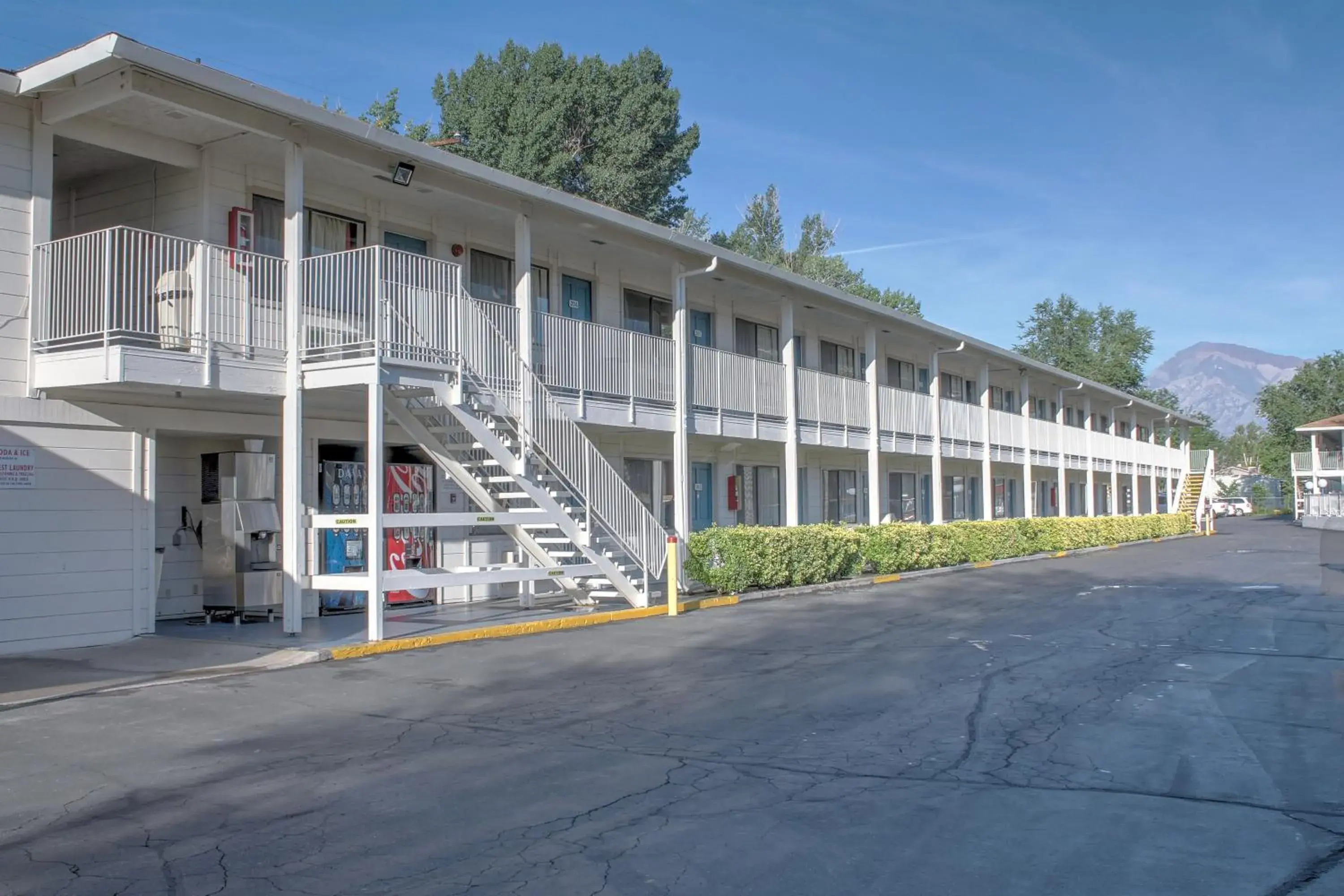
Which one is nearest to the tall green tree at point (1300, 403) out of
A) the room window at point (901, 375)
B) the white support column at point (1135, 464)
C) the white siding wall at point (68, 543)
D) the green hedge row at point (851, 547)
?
the white support column at point (1135, 464)

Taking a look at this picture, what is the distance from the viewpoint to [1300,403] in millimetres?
79375

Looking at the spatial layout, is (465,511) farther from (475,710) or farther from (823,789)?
(823,789)

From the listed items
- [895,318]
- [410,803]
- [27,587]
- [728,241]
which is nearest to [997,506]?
[895,318]

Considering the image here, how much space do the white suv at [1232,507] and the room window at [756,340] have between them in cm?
6756

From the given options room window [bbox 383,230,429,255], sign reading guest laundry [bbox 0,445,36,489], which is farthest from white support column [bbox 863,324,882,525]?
sign reading guest laundry [bbox 0,445,36,489]

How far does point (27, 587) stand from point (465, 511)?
711cm

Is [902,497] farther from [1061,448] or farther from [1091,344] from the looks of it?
[1091,344]

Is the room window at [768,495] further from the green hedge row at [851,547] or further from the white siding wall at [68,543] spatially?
the white siding wall at [68,543]

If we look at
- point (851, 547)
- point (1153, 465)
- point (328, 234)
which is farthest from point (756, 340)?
point (1153, 465)

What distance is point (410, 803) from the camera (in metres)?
6.54

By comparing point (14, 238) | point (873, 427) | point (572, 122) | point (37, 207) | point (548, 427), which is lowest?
point (548, 427)

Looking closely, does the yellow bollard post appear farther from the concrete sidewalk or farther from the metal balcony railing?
the metal balcony railing

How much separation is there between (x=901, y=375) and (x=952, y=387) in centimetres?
412

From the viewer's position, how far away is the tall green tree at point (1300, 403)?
255 ft
